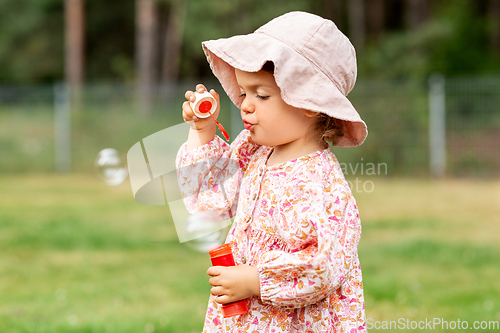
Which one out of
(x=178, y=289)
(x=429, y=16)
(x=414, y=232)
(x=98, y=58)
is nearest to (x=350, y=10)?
(x=429, y=16)

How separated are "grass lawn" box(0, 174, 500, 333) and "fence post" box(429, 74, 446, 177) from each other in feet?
7.51

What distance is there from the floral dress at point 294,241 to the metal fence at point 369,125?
8251 millimetres

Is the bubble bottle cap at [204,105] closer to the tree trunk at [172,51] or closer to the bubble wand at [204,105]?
the bubble wand at [204,105]

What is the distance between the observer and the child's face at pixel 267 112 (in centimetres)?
184

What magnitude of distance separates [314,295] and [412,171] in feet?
33.9

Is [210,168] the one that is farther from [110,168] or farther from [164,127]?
[164,127]

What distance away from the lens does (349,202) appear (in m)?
1.82

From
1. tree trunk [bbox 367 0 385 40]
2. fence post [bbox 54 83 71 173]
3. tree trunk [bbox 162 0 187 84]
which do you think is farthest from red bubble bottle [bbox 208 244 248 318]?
tree trunk [bbox 367 0 385 40]

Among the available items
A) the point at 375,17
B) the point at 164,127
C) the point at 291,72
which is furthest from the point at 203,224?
the point at 375,17

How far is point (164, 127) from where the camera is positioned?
1289 centimetres

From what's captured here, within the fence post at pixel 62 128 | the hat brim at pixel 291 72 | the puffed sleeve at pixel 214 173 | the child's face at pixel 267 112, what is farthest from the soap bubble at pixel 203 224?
the fence post at pixel 62 128

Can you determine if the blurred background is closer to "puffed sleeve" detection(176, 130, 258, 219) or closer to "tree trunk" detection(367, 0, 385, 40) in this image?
"tree trunk" detection(367, 0, 385, 40)

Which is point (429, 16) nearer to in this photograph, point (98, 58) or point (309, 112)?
point (98, 58)

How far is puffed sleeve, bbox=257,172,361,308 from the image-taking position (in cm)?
169
